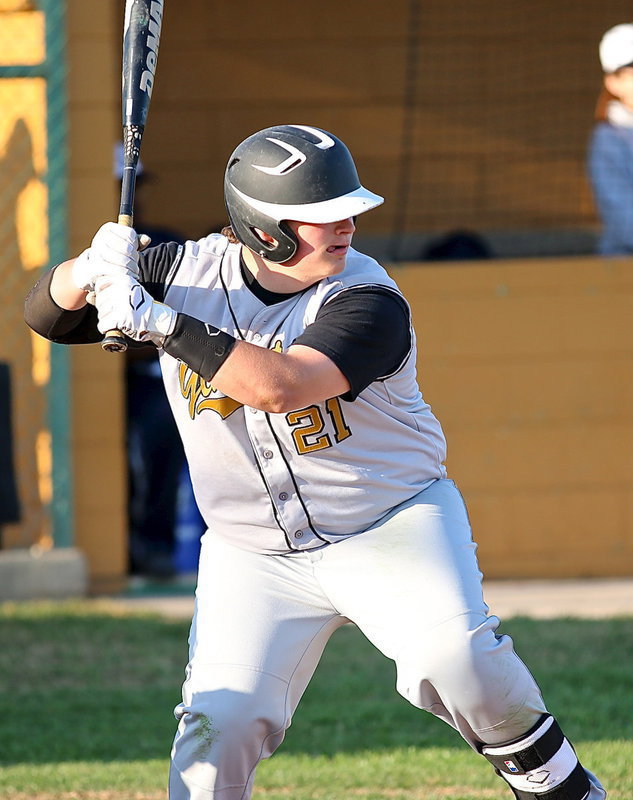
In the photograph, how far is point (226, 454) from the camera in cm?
349

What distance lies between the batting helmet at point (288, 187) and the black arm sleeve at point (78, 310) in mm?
260

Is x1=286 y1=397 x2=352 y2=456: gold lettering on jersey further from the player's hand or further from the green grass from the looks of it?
the green grass

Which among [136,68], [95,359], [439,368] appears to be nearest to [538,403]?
[439,368]

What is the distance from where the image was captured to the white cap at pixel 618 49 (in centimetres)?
731

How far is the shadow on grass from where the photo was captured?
5016 mm

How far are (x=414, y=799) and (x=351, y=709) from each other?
1.15 metres

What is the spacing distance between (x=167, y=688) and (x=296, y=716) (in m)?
0.66

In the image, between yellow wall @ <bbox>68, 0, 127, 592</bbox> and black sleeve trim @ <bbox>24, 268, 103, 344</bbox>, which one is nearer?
black sleeve trim @ <bbox>24, 268, 103, 344</bbox>

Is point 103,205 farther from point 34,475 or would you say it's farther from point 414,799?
point 414,799

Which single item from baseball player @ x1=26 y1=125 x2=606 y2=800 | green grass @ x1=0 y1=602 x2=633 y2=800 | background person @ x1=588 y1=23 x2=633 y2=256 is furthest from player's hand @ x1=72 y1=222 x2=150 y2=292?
background person @ x1=588 y1=23 x2=633 y2=256

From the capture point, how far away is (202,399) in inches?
136

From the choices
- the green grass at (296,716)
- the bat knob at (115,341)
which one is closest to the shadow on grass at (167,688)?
the green grass at (296,716)

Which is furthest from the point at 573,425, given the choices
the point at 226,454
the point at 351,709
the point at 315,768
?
the point at 226,454

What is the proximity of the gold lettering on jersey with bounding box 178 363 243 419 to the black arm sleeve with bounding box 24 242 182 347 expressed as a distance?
18 centimetres
